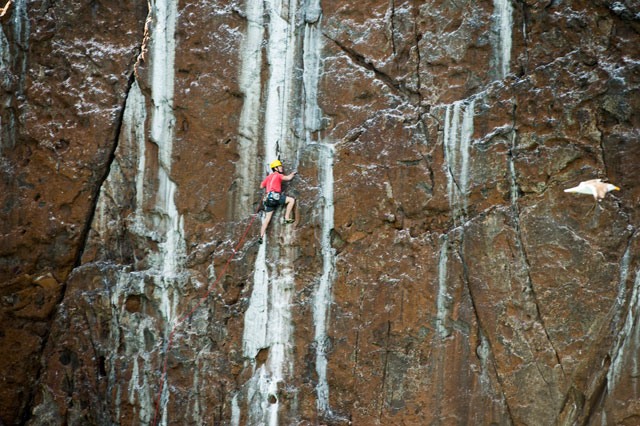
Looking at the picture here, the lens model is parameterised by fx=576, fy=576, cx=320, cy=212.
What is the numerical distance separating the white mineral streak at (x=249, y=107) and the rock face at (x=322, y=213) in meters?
0.02

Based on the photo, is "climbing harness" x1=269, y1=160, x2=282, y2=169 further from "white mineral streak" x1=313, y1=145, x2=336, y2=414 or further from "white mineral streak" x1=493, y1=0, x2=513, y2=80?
"white mineral streak" x1=493, y1=0, x2=513, y2=80

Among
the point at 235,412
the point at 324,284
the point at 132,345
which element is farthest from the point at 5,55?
the point at 235,412

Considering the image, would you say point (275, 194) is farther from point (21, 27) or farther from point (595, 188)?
point (21, 27)

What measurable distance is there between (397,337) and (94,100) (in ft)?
13.8

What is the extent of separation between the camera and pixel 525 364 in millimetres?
5805

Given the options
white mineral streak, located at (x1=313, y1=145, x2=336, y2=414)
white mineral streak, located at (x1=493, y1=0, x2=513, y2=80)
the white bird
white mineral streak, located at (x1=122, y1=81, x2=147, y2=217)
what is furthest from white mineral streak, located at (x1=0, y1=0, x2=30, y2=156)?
the white bird

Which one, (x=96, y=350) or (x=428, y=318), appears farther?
(x=96, y=350)

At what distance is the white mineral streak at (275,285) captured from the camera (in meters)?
6.24

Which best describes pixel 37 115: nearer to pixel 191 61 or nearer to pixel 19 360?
pixel 191 61

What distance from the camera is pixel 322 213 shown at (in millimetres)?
6176

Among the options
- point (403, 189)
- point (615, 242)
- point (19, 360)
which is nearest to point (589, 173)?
point (615, 242)

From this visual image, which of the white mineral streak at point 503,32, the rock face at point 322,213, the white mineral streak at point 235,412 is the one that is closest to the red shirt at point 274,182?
the rock face at point 322,213

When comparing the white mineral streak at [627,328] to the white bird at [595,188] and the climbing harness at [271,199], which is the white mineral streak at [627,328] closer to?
the white bird at [595,188]

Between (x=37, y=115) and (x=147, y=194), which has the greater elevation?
(x=37, y=115)
